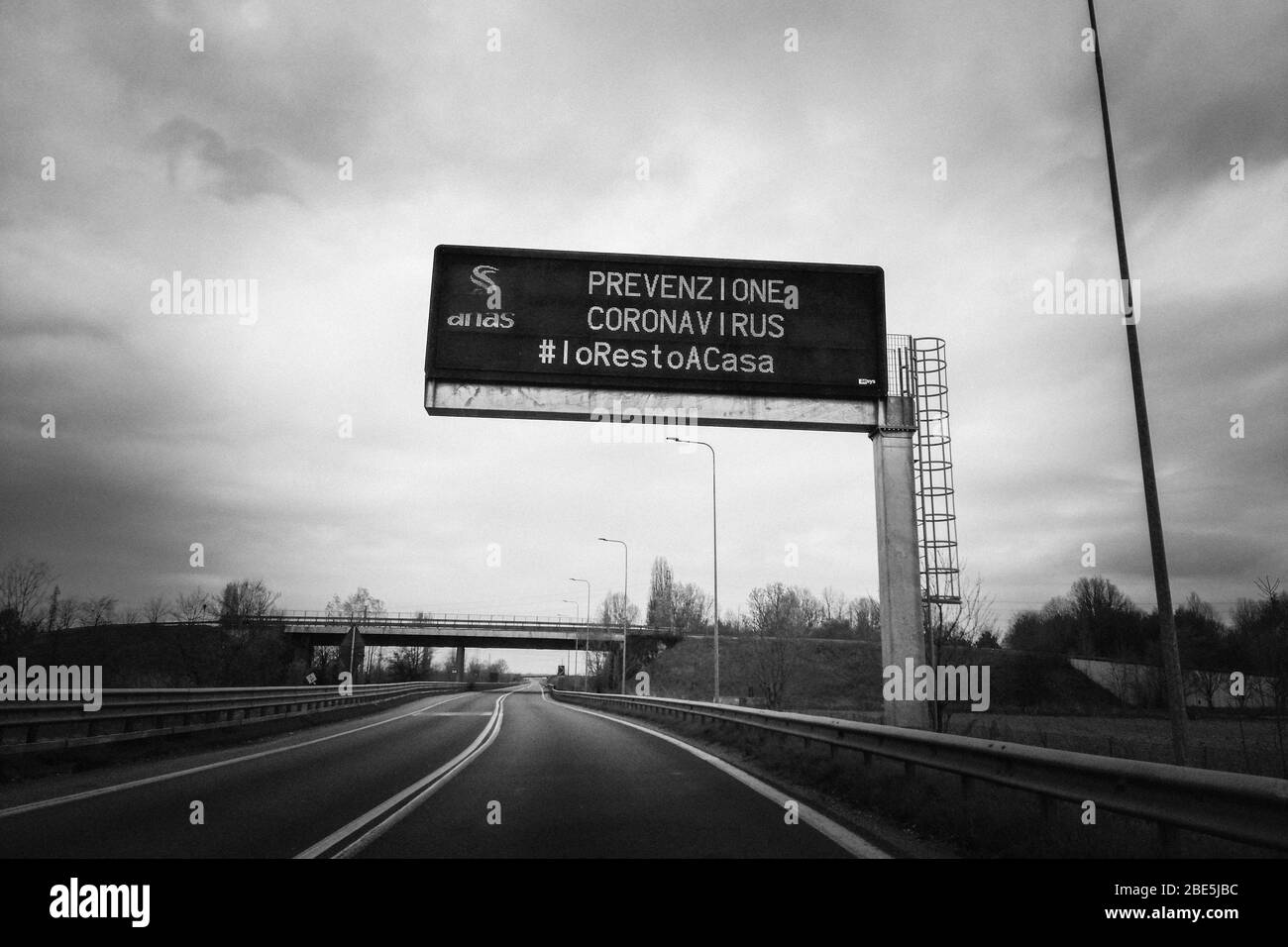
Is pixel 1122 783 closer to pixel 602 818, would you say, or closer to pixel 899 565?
pixel 602 818

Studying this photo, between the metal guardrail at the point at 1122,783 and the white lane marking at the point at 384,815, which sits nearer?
the metal guardrail at the point at 1122,783

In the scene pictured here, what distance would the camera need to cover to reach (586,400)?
12.8m

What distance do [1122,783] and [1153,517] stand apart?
4710 mm

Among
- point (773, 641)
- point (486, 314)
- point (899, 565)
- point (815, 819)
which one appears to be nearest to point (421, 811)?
point (815, 819)

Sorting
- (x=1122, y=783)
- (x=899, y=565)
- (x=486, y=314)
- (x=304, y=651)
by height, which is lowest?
(x=304, y=651)

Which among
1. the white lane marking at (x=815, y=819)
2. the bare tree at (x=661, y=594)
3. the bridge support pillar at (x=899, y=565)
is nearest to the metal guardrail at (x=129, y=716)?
the white lane marking at (x=815, y=819)

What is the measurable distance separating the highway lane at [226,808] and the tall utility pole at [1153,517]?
832cm

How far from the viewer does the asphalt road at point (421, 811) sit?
6.45m

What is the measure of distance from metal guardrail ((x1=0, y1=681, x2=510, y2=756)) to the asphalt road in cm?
111

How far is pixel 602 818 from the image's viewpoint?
26.0 ft

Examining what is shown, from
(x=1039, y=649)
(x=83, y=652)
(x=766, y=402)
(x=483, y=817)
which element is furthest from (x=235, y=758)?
(x=1039, y=649)

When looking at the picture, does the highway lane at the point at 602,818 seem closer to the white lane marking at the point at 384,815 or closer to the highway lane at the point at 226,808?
the white lane marking at the point at 384,815
